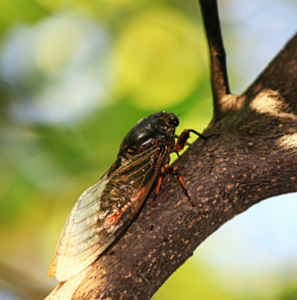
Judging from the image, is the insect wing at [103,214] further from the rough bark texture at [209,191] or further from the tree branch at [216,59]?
the tree branch at [216,59]

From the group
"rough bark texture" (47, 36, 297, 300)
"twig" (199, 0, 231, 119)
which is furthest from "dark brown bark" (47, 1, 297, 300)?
"twig" (199, 0, 231, 119)

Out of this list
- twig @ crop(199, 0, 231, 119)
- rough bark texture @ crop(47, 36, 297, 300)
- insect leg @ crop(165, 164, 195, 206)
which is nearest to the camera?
rough bark texture @ crop(47, 36, 297, 300)

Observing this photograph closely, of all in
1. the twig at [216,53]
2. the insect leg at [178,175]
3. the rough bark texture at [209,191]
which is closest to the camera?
the rough bark texture at [209,191]

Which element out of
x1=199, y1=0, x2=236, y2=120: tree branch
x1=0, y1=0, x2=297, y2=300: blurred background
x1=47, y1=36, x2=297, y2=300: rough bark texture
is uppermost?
x1=0, y1=0, x2=297, y2=300: blurred background

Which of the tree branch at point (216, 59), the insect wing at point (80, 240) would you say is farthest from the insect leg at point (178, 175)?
the tree branch at point (216, 59)

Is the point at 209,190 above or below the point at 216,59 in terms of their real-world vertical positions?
below

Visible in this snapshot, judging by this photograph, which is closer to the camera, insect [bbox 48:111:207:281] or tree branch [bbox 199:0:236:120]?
insect [bbox 48:111:207:281]

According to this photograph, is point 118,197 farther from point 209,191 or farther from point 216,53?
point 216,53

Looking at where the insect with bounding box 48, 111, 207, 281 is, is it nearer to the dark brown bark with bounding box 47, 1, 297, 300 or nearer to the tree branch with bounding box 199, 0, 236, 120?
the dark brown bark with bounding box 47, 1, 297, 300

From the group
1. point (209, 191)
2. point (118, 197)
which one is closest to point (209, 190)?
point (209, 191)
